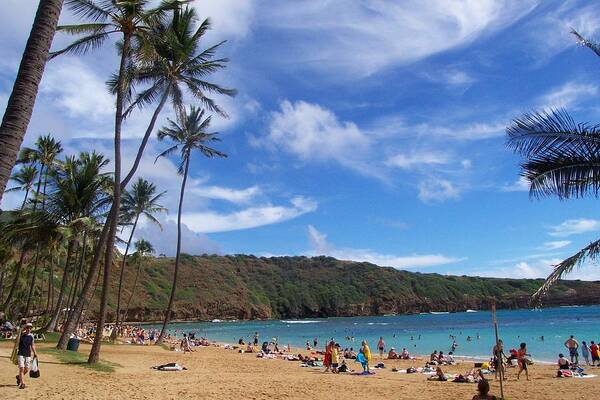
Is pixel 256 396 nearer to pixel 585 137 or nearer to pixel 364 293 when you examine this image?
pixel 585 137

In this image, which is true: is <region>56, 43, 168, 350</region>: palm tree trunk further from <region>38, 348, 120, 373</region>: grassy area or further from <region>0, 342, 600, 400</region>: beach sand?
<region>0, 342, 600, 400</region>: beach sand

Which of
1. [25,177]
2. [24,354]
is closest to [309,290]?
→ [25,177]

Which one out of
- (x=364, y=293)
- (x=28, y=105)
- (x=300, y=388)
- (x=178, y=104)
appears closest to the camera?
(x=28, y=105)

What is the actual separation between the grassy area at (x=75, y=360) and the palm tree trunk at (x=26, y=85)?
36.1 feet

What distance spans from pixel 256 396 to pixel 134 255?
43957 mm

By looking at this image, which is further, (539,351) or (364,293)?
(364,293)

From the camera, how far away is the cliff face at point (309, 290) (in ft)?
350

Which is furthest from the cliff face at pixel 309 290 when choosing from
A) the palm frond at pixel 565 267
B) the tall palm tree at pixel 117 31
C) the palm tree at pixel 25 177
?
the palm frond at pixel 565 267

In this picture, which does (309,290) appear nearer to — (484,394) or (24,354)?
(24,354)

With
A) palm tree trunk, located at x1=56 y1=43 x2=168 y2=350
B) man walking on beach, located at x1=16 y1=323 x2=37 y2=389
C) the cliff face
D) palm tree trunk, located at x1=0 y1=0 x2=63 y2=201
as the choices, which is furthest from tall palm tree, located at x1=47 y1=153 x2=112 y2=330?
the cliff face

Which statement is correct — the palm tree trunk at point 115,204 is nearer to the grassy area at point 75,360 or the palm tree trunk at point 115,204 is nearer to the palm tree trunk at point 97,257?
the grassy area at point 75,360

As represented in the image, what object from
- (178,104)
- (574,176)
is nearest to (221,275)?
(178,104)

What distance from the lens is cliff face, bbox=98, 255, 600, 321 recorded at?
10656cm

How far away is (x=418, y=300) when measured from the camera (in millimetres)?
131500
